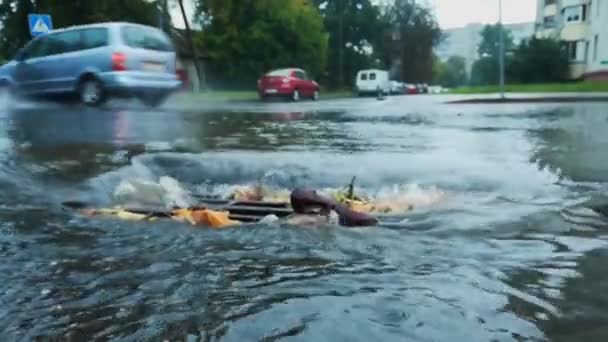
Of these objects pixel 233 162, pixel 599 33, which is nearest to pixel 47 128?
pixel 233 162

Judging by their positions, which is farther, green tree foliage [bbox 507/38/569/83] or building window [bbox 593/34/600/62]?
green tree foliage [bbox 507/38/569/83]

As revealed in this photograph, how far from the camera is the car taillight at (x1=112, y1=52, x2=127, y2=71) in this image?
39.9ft

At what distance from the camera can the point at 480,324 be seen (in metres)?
2.16

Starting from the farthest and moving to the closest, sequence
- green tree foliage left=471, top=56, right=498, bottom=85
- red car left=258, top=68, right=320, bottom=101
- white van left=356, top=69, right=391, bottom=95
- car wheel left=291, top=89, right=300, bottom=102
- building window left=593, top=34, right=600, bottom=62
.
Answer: green tree foliage left=471, top=56, right=498, bottom=85 < building window left=593, top=34, right=600, bottom=62 < white van left=356, top=69, right=391, bottom=95 < car wheel left=291, top=89, right=300, bottom=102 < red car left=258, top=68, right=320, bottom=101

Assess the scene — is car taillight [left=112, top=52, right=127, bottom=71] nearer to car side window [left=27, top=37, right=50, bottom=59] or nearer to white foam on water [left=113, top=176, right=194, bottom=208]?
car side window [left=27, top=37, right=50, bottom=59]

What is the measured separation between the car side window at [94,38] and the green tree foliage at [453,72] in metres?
97.1

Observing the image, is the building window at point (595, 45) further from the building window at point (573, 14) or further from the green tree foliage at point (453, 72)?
the green tree foliage at point (453, 72)

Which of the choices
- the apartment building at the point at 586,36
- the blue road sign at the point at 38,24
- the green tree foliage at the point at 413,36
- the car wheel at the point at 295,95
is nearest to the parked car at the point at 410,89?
the green tree foliage at the point at 413,36

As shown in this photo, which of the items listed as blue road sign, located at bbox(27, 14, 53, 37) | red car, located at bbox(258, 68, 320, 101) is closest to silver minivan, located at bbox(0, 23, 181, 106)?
blue road sign, located at bbox(27, 14, 53, 37)

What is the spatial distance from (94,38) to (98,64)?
2.02ft

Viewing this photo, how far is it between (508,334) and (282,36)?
3829 centimetres

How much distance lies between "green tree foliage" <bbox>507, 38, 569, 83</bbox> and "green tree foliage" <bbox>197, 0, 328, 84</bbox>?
15358mm

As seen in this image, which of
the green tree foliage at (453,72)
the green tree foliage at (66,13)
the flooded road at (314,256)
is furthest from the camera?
the green tree foliage at (453,72)

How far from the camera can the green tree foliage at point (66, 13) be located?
27891 millimetres
